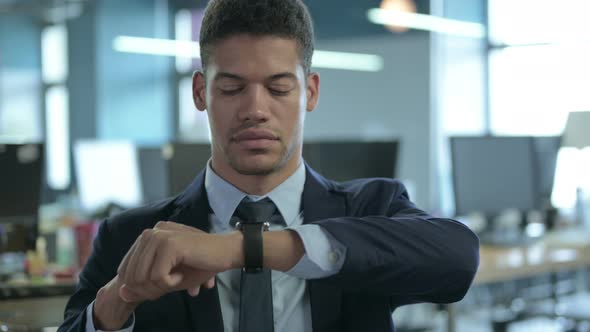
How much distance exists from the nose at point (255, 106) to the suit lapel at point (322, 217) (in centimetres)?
21

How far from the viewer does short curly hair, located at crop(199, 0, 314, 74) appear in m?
1.37

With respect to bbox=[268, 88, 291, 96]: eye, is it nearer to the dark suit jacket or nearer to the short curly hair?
the short curly hair

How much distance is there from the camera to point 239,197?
146 cm

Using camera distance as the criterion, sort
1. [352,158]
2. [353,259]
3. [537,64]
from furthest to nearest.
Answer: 1. [537,64]
2. [352,158]
3. [353,259]

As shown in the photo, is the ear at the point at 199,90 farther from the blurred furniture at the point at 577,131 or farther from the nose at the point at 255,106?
the blurred furniture at the point at 577,131

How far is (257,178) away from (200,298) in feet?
0.75

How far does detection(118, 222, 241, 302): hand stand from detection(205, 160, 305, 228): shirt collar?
0.28 m

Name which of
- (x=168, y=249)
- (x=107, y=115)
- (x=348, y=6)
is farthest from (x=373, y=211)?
(x=107, y=115)

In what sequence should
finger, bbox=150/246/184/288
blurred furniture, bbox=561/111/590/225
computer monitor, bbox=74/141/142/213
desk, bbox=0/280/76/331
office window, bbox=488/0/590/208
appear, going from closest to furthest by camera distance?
1. finger, bbox=150/246/184/288
2. desk, bbox=0/280/76/331
3. blurred furniture, bbox=561/111/590/225
4. computer monitor, bbox=74/141/142/213
5. office window, bbox=488/0/590/208

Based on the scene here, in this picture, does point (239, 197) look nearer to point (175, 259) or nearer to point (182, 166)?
point (175, 259)

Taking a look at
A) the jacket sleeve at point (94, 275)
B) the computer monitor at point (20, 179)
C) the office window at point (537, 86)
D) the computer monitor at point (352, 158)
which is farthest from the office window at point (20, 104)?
the jacket sleeve at point (94, 275)

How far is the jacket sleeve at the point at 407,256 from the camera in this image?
1.23 m

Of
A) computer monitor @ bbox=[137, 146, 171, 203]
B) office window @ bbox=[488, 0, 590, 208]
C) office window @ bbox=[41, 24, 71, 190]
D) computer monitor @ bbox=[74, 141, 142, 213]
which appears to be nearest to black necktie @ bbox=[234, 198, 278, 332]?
computer monitor @ bbox=[74, 141, 142, 213]

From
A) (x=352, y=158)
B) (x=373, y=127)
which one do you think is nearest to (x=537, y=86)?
(x=373, y=127)
